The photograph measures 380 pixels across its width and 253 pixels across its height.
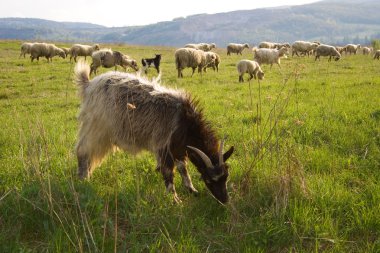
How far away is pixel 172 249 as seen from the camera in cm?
279

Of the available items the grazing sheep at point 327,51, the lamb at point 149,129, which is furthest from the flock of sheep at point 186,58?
the lamb at point 149,129

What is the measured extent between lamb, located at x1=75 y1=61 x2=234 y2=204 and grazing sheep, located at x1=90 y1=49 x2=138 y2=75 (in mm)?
15072

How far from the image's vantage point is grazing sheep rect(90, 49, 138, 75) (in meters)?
20.3

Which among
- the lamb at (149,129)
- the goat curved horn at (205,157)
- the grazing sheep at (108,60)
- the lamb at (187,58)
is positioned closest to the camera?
the goat curved horn at (205,157)

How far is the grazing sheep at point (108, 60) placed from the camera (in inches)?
801

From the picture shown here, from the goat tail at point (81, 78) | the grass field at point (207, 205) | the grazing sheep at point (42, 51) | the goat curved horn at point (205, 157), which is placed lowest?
the grass field at point (207, 205)

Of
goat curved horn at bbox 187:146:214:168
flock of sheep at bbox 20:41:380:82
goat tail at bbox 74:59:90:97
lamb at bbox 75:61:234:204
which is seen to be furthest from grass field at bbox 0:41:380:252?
flock of sheep at bbox 20:41:380:82

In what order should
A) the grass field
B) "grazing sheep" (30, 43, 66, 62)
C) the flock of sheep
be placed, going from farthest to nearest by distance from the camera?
"grazing sheep" (30, 43, 66, 62)
the flock of sheep
the grass field

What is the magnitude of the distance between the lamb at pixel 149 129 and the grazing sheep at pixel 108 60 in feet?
49.4

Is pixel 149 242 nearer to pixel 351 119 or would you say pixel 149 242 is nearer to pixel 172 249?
pixel 172 249

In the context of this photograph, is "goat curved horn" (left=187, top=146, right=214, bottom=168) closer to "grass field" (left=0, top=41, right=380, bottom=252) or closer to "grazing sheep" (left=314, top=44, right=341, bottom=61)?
"grass field" (left=0, top=41, right=380, bottom=252)

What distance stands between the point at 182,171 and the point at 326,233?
6.42ft

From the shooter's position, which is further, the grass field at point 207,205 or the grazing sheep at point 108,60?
the grazing sheep at point 108,60

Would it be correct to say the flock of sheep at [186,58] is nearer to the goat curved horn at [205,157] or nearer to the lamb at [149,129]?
the lamb at [149,129]
